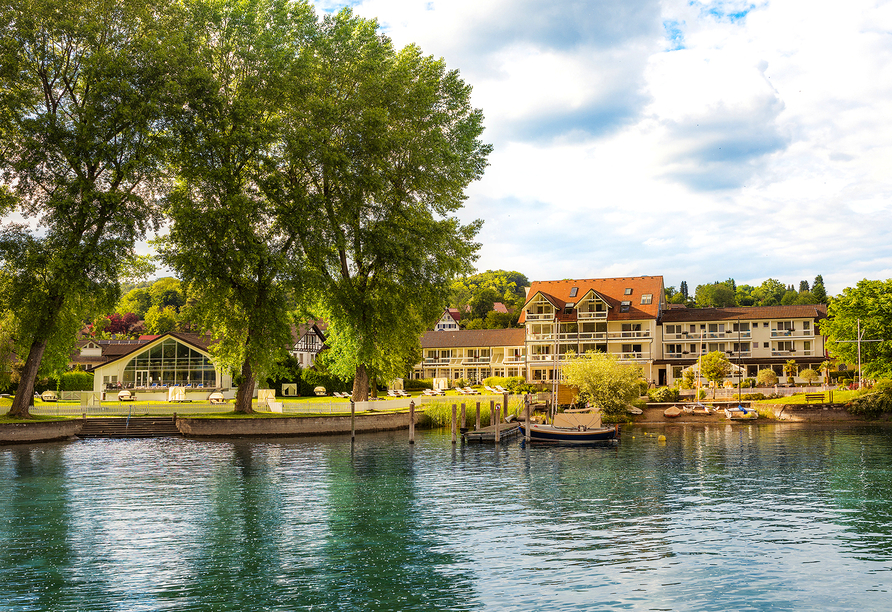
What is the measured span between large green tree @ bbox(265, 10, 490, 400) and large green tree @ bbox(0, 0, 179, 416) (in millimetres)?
7881

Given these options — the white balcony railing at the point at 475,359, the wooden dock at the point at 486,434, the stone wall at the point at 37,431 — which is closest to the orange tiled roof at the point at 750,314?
the white balcony railing at the point at 475,359

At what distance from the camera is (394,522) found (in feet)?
64.2

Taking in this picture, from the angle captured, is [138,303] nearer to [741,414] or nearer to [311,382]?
[311,382]

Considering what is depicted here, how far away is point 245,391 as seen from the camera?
4569 cm

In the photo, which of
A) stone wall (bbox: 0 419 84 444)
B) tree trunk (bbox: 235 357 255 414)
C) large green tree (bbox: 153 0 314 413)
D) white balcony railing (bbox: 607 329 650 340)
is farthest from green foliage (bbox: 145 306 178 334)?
large green tree (bbox: 153 0 314 413)

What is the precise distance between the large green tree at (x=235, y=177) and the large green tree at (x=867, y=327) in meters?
52.2

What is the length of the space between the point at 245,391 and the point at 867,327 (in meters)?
57.3

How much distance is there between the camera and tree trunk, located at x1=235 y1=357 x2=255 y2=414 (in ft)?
146

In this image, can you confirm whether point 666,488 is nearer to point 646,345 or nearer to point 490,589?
point 490,589

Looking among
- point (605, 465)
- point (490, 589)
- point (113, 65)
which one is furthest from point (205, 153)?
point (490, 589)

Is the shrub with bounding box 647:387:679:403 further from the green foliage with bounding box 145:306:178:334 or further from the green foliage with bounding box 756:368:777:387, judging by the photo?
the green foliage with bounding box 145:306:178:334

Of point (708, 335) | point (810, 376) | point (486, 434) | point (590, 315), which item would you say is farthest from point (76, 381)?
point (810, 376)

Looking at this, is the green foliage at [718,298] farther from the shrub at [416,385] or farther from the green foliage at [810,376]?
the shrub at [416,385]

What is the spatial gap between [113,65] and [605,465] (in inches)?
1258
